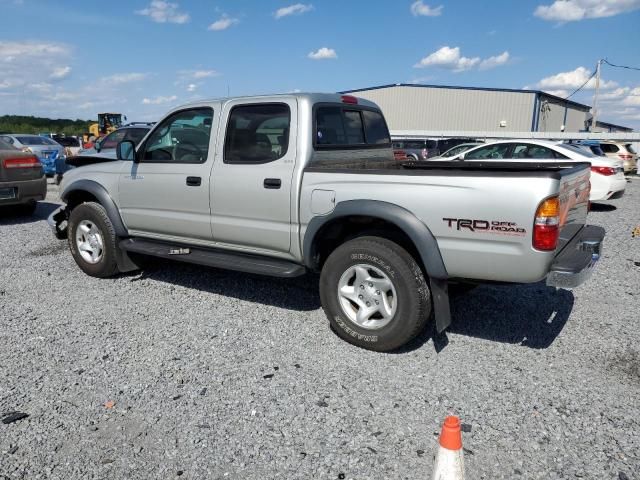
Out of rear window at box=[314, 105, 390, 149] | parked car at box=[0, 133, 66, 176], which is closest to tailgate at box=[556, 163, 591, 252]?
rear window at box=[314, 105, 390, 149]

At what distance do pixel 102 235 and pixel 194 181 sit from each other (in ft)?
5.04

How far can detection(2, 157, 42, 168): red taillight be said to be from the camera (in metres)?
8.76

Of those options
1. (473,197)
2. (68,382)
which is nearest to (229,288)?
(68,382)

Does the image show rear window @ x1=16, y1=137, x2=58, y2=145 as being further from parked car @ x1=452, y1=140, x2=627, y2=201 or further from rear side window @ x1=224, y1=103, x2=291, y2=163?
rear side window @ x1=224, y1=103, x2=291, y2=163

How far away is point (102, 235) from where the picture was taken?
5625 millimetres

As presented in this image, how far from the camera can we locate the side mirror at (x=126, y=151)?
5332 mm

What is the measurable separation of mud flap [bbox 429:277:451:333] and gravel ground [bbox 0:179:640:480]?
0.35 meters

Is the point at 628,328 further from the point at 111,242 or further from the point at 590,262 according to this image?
the point at 111,242

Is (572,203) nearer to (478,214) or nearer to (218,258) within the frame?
(478,214)

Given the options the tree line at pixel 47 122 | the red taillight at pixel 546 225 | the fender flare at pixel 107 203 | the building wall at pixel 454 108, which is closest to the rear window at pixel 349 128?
the red taillight at pixel 546 225

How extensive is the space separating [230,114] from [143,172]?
3.86ft

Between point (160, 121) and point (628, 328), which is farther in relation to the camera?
point (160, 121)

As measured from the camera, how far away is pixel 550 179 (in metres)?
3.20

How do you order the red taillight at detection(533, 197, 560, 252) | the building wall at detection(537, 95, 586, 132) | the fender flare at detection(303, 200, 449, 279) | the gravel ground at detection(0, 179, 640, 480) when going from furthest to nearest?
1. the building wall at detection(537, 95, 586, 132)
2. the fender flare at detection(303, 200, 449, 279)
3. the red taillight at detection(533, 197, 560, 252)
4. the gravel ground at detection(0, 179, 640, 480)
